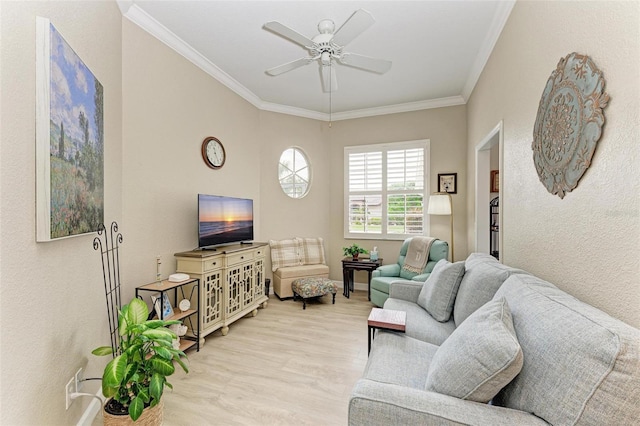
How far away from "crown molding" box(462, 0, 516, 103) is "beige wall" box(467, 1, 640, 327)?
0.11 m

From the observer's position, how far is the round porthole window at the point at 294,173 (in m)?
4.89

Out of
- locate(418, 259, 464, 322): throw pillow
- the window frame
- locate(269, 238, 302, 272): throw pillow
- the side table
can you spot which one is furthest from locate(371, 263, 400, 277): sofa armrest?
the window frame

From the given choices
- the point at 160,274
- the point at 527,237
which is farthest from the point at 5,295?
the point at 527,237

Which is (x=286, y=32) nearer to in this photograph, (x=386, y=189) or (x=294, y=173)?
(x=294, y=173)

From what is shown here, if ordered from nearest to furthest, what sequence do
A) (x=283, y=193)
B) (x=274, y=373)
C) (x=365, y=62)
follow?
1. (x=274, y=373)
2. (x=365, y=62)
3. (x=283, y=193)

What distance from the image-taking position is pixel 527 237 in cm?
201

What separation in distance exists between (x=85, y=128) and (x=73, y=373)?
1.41 m

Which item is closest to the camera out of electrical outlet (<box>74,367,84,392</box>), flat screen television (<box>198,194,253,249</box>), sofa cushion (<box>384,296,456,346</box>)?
electrical outlet (<box>74,367,84,392</box>)

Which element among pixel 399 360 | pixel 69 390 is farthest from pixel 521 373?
pixel 69 390

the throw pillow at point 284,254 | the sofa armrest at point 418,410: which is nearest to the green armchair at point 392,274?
the throw pillow at point 284,254

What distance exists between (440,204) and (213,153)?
312 centimetres

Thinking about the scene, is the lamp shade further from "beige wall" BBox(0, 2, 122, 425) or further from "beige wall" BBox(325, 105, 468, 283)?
"beige wall" BBox(0, 2, 122, 425)

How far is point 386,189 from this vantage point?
191 inches

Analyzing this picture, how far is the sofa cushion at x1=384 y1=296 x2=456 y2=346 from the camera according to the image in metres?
1.96
